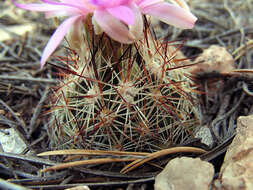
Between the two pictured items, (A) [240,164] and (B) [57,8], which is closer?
(A) [240,164]

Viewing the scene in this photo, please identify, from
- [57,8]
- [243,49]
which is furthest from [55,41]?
[243,49]

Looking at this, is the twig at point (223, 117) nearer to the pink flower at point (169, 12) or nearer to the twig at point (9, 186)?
the pink flower at point (169, 12)

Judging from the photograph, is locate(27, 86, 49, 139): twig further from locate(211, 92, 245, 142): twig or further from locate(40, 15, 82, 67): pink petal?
locate(211, 92, 245, 142): twig

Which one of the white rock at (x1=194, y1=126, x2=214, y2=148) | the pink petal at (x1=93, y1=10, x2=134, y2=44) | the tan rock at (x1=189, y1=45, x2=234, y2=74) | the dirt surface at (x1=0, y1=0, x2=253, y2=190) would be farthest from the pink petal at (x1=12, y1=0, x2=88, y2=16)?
the tan rock at (x1=189, y1=45, x2=234, y2=74)

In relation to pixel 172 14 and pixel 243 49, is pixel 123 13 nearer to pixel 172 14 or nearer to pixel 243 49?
pixel 172 14

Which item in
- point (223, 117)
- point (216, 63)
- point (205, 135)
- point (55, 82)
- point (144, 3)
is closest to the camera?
point (144, 3)

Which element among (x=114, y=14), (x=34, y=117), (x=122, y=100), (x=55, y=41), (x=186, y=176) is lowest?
(x=34, y=117)

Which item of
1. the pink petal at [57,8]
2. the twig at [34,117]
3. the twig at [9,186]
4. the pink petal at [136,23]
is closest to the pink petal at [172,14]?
the pink petal at [136,23]
